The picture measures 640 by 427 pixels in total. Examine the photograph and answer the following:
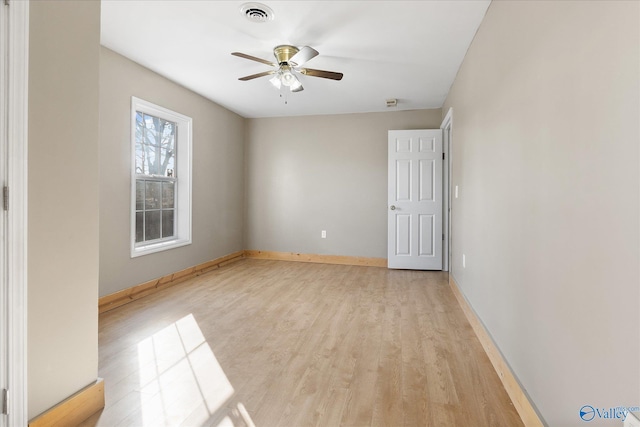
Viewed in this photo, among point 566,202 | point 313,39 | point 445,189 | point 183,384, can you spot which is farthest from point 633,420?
point 445,189

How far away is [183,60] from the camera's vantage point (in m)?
3.40

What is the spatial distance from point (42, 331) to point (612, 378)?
2088 mm

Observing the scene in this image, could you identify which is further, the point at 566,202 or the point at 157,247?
the point at 157,247

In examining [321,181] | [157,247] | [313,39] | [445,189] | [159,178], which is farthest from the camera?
[321,181]

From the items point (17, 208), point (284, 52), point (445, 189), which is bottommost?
point (17, 208)

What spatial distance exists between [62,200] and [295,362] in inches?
62.3

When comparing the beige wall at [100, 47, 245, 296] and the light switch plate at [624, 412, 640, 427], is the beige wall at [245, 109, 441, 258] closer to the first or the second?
the beige wall at [100, 47, 245, 296]

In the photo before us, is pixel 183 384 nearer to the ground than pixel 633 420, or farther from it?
nearer to the ground

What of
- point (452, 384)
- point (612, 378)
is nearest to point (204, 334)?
point (452, 384)

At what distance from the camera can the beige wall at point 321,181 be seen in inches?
212

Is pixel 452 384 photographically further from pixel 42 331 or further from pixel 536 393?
pixel 42 331

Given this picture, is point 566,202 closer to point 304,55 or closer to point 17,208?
point 17,208

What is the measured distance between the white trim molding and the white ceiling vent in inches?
58.5

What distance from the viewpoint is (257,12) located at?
8.23 feet
